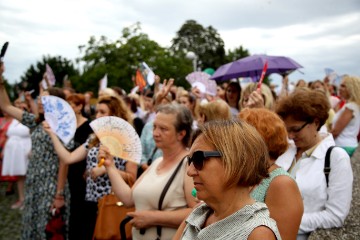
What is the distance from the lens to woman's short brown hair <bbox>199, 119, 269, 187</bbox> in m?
1.56

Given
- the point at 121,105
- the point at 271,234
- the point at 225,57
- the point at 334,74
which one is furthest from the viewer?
the point at 225,57

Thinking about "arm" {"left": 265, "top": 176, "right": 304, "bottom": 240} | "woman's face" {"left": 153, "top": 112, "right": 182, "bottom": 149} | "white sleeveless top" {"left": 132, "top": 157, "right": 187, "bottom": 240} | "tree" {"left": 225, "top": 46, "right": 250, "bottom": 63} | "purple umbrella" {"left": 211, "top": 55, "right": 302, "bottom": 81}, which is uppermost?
"tree" {"left": 225, "top": 46, "right": 250, "bottom": 63}

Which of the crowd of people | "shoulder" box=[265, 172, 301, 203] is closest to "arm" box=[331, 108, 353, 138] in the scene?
the crowd of people

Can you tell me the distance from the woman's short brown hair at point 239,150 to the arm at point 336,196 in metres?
1.11

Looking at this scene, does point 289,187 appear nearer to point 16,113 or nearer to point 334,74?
point 16,113

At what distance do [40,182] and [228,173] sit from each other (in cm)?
380

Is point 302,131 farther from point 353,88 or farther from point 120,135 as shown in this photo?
point 353,88

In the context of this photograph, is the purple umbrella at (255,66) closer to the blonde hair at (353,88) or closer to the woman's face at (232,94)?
the woman's face at (232,94)

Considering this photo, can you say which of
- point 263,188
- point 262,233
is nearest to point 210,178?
point 262,233

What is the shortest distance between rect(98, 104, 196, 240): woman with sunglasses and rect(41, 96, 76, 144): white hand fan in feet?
3.33

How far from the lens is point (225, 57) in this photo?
6781 centimetres

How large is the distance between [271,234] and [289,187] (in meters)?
0.52

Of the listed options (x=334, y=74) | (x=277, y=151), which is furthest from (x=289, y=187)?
(x=334, y=74)

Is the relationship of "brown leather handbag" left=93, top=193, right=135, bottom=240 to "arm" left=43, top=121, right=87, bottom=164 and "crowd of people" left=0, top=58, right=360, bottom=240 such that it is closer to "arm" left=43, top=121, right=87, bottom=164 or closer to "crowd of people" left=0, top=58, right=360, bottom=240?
"crowd of people" left=0, top=58, right=360, bottom=240
